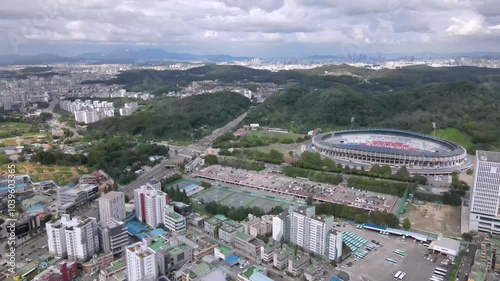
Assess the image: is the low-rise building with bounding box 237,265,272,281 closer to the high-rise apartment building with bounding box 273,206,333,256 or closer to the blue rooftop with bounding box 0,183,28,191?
the high-rise apartment building with bounding box 273,206,333,256

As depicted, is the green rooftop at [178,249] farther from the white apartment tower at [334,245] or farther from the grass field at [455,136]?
the grass field at [455,136]

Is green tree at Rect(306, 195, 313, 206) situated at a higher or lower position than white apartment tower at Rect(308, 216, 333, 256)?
lower

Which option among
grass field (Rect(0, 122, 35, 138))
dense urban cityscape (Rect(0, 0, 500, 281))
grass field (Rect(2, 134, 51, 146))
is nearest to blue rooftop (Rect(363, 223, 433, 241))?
dense urban cityscape (Rect(0, 0, 500, 281))

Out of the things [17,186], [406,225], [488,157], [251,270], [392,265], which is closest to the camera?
[251,270]

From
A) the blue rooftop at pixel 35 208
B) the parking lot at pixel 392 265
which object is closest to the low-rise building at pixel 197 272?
the parking lot at pixel 392 265

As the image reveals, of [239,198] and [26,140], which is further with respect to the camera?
[26,140]

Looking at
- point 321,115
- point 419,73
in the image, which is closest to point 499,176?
point 321,115

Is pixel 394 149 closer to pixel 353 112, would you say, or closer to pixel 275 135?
pixel 275 135

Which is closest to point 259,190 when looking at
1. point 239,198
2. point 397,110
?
point 239,198
